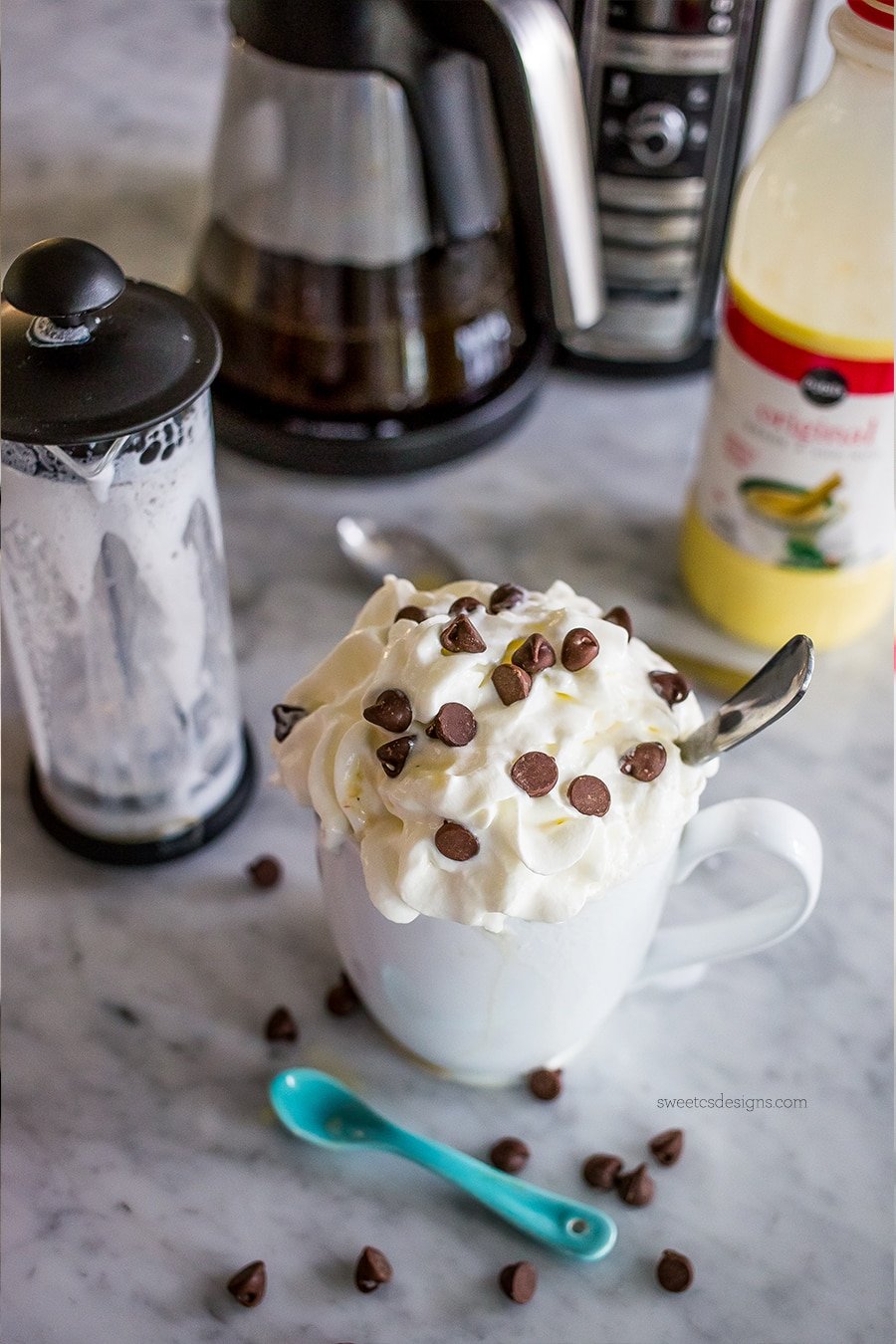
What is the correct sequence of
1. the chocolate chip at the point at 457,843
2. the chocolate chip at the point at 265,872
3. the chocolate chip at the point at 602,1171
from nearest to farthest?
the chocolate chip at the point at 457,843
the chocolate chip at the point at 602,1171
the chocolate chip at the point at 265,872

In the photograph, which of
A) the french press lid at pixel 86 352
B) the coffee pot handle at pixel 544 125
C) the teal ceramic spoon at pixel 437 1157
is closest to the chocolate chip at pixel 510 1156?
the teal ceramic spoon at pixel 437 1157

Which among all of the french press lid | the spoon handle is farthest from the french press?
the spoon handle

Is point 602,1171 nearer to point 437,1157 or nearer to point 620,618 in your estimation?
point 437,1157

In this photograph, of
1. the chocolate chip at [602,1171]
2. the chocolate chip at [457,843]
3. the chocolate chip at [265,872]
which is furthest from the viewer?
the chocolate chip at [265,872]

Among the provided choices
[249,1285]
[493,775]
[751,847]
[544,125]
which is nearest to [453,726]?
[493,775]

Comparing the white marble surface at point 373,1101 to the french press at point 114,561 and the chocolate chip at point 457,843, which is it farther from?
the chocolate chip at point 457,843

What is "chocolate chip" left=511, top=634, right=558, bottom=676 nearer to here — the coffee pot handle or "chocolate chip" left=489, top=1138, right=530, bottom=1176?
"chocolate chip" left=489, top=1138, right=530, bottom=1176
